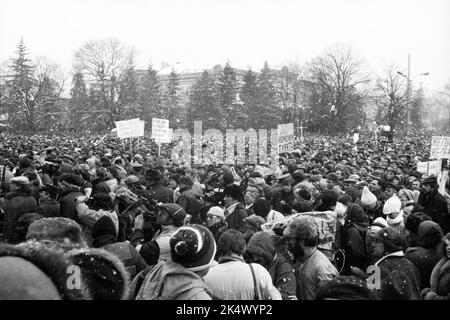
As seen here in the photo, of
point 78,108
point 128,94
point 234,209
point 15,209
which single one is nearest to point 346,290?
point 234,209

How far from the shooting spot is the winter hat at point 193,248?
2.88 meters

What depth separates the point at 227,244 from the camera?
334cm

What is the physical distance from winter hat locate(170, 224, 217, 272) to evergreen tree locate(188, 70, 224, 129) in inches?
2089

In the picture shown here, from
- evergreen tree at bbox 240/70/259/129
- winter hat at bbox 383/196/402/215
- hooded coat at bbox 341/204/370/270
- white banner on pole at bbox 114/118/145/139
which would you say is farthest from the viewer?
evergreen tree at bbox 240/70/259/129

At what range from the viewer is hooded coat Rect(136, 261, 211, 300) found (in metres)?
2.70

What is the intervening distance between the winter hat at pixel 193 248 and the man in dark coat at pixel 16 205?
12.4 feet

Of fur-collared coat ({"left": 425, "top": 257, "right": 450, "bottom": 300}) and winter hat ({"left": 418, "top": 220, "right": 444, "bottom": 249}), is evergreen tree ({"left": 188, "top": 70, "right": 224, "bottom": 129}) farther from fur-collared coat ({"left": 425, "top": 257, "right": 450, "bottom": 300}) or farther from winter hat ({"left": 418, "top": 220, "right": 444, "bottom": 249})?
fur-collared coat ({"left": 425, "top": 257, "right": 450, "bottom": 300})

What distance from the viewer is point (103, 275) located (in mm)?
2146

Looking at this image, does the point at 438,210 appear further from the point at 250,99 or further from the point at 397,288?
the point at 250,99

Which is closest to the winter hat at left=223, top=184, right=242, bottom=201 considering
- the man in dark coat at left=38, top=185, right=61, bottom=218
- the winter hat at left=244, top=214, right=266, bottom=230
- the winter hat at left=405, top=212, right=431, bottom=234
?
the winter hat at left=244, top=214, right=266, bottom=230

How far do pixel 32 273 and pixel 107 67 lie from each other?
201 feet
